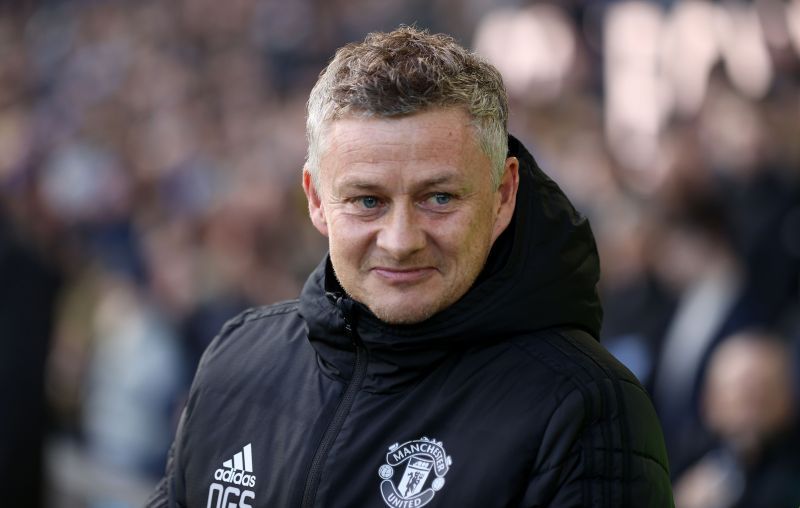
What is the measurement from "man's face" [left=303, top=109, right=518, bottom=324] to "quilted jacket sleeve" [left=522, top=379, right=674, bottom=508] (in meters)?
0.31

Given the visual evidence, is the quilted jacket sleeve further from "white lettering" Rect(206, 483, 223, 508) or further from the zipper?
"white lettering" Rect(206, 483, 223, 508)

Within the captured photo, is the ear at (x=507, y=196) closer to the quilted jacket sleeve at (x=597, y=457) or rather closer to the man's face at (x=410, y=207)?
the man's face at (x=410, y=207)

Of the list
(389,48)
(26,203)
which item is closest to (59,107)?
(26,203)

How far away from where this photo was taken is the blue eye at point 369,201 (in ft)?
7.61

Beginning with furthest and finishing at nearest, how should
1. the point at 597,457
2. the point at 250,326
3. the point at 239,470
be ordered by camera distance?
the point at 250,326 < the point at 239,470 < the point at 597,457

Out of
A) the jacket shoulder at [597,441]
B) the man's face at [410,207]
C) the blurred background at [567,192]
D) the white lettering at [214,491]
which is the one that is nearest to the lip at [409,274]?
the man's face at [410,207]

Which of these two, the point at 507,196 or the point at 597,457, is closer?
the point at 597,457

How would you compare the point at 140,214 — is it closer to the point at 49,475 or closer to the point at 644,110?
the point at 49,475

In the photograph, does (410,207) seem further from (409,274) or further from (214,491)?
(214,491)

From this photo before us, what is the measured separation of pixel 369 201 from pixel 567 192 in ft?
13.9

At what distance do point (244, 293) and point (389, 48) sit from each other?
400 cm

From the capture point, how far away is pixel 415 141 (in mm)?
2252

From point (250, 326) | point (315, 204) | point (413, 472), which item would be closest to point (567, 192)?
point (250, 326)

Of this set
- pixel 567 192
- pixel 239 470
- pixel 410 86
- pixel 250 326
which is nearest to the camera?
pixel 410 86
